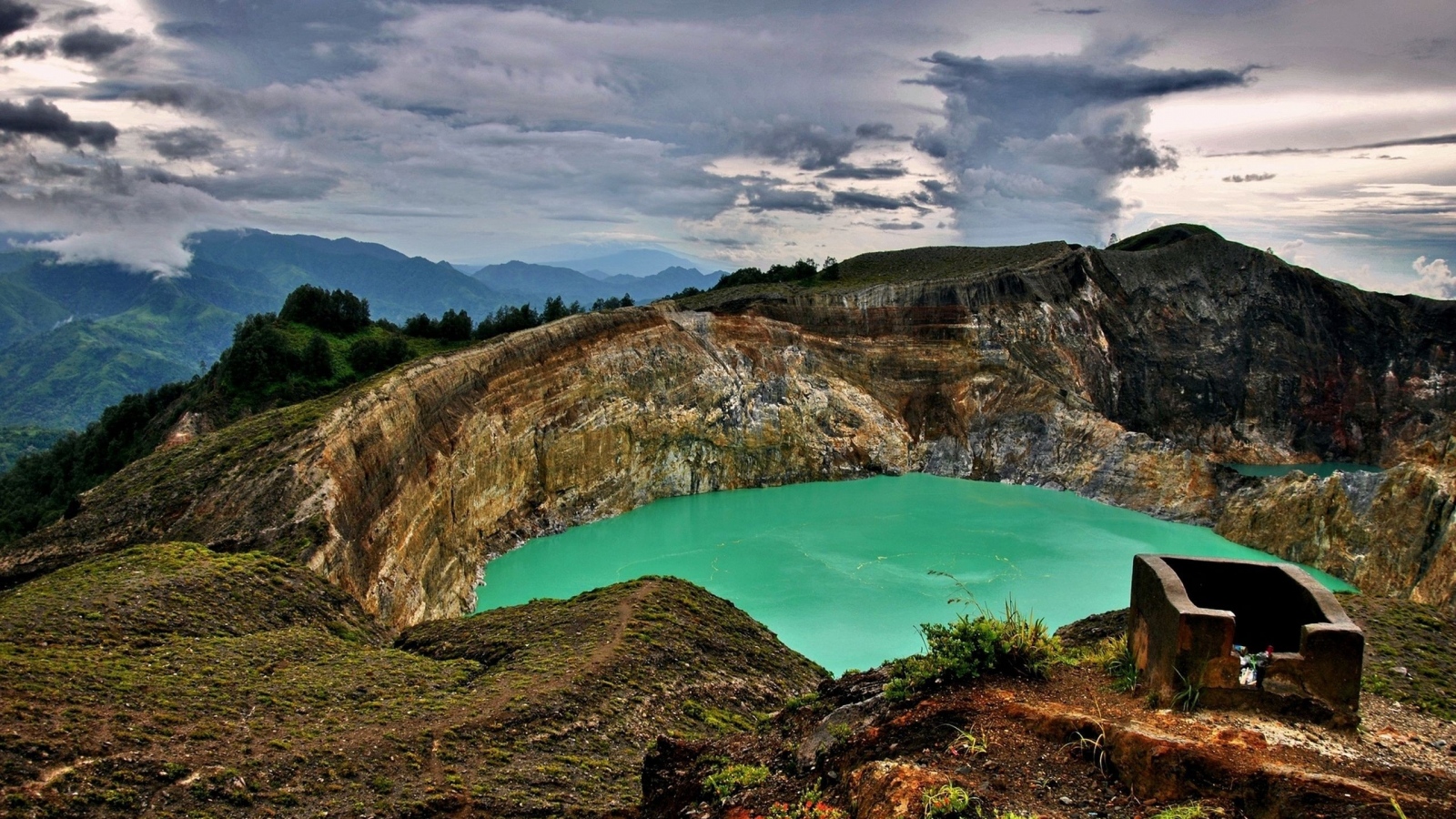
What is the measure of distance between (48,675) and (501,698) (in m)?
5.16

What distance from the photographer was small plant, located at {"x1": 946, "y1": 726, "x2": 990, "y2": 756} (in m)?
6.79

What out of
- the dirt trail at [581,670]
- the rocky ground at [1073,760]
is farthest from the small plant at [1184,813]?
the dirt trail at [581,670]

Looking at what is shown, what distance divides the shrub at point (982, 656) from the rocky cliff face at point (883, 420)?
1347 cm

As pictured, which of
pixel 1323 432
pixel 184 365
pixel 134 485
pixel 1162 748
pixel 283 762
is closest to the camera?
pixel 1162 748

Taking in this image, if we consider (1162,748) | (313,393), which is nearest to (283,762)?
(1162,748)

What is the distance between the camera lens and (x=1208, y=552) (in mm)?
30453

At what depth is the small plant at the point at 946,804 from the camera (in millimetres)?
5684

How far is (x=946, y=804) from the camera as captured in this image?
570 cm

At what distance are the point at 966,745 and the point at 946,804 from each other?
1.29m

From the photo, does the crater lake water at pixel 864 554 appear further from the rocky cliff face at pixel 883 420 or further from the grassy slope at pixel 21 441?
the grassy slope at pixel 21 441

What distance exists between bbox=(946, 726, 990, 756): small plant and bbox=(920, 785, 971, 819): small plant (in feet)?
3.20

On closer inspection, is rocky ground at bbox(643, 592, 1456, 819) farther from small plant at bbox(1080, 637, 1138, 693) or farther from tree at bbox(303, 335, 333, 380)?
tree at bbox(303, 335, 333, 380)

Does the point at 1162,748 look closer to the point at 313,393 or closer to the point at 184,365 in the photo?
the point at 313,393

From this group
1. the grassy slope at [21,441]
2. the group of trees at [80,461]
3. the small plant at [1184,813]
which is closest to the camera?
the small plant at [1184,813]
